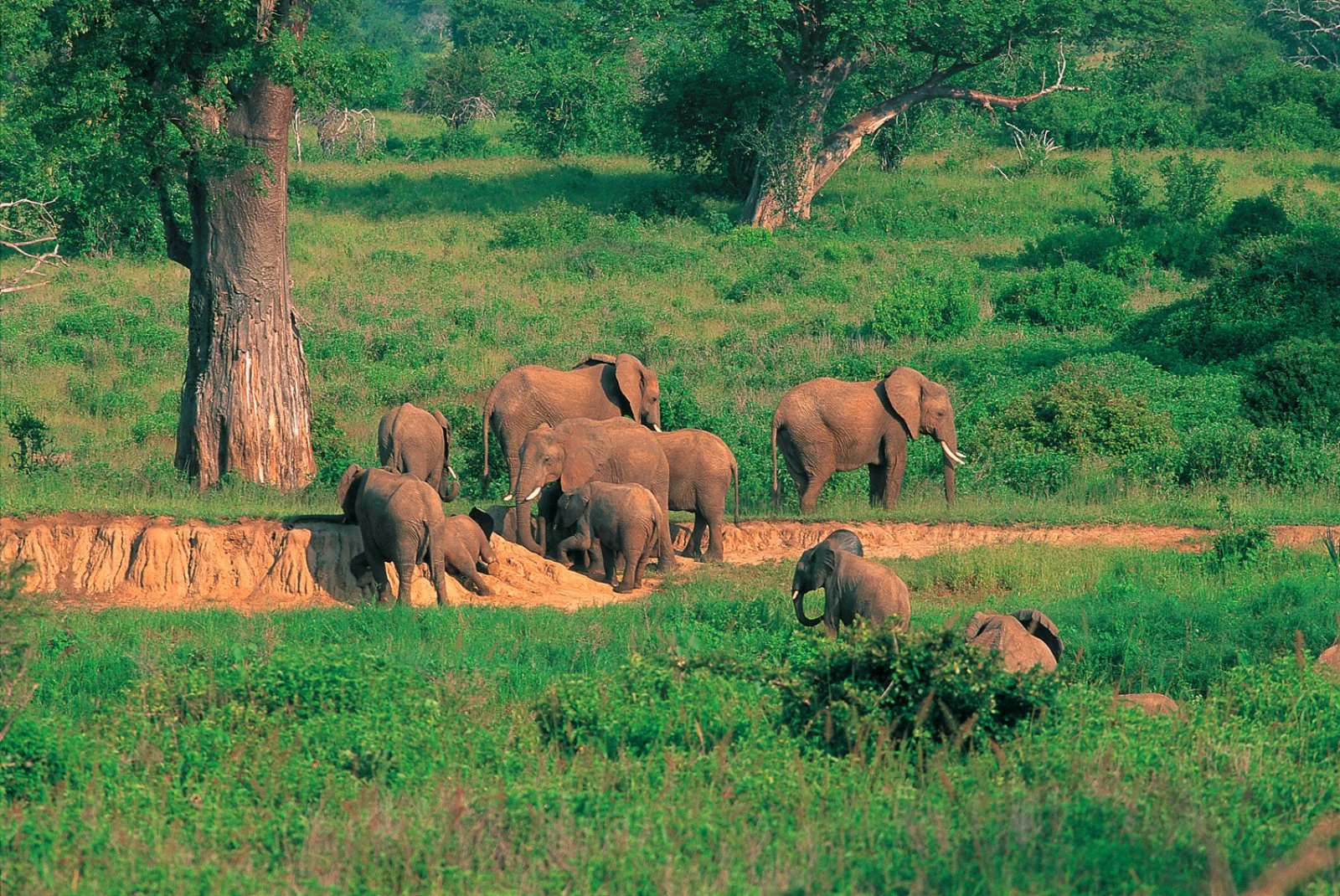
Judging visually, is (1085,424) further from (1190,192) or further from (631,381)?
(1190,192)

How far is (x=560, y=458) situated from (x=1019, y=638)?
21.0 feet

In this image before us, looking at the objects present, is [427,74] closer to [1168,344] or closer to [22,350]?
[22,350]

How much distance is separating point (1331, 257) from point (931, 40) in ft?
49.2

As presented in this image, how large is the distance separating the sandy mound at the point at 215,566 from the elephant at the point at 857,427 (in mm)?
3475

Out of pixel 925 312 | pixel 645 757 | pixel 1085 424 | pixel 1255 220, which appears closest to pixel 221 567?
pixel 645 757

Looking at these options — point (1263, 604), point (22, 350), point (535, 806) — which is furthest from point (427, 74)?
point (535, 806)

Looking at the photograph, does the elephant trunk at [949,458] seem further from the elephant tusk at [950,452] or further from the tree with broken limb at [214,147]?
→ the tree with broken limb at [214,147]

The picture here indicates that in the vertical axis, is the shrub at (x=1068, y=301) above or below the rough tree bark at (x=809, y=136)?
below

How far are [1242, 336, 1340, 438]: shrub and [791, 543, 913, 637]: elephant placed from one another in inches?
433

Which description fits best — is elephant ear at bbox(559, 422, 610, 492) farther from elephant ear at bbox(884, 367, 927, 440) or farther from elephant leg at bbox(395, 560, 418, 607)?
elephant ear at bbox(884, 367, 927, 440)

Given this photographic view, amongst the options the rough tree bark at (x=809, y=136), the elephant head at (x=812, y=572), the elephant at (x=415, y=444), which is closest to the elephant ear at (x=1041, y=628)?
the elephant head at (x=812, y=572)

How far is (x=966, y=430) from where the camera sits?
21.4m

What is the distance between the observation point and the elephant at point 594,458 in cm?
1670

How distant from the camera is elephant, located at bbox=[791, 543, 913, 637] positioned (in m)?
12.1
